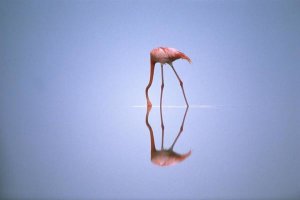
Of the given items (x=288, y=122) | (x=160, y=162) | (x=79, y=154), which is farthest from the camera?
(x=288, y=122)

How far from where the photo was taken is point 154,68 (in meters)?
3.10

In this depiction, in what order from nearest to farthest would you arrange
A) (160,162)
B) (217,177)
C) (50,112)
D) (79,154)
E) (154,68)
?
(217,177)
(160,162)
(79,154)
(50,112)
(154,68)

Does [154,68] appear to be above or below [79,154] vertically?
above

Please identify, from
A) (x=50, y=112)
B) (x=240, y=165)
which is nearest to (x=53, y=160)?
(x=240, y=165)

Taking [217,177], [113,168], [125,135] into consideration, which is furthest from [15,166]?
[217,177]

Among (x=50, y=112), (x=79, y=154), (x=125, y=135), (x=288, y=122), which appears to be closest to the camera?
(x=79, y=154)

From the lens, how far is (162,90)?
311 centimetres

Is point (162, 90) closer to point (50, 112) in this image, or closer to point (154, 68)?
point (154, 68)

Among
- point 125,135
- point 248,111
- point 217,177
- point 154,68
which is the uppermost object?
point 154,68

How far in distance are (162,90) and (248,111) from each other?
790 millimetres

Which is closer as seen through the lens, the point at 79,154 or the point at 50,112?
the point at 79,154

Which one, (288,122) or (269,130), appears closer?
(269,130)

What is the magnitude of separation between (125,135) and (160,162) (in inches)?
19.1

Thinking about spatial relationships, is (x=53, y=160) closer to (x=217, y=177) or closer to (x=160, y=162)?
(x=160, y=162)
